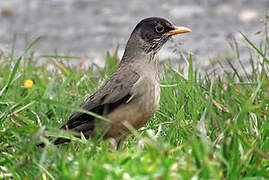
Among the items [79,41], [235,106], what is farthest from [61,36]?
[235,106]

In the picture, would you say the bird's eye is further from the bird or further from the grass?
the grass

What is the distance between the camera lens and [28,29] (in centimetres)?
1009

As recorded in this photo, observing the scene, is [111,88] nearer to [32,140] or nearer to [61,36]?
[32,140]

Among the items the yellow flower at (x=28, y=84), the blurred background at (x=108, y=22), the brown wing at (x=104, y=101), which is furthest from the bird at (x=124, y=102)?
the blurred background at (x=108, y=22)

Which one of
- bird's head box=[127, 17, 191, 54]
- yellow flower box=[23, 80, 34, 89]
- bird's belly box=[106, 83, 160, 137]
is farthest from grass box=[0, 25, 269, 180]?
yellow flower box=[23, 80, 34, 89]

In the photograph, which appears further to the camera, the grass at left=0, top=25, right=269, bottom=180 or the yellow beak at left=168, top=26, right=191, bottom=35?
the yellow beak at left=168, top=26, right=191, bottom=35

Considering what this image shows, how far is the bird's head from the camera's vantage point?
4.80 meters

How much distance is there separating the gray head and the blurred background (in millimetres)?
2575

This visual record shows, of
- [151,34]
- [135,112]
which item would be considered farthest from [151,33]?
[135,112]

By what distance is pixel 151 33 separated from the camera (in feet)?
15.9

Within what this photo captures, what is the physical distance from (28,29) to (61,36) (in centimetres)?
83

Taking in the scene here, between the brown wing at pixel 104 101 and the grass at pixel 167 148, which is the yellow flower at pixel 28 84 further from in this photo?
the brown wing at pixel 104 101

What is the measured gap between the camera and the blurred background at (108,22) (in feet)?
28.1

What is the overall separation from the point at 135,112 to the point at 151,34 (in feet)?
3.31
